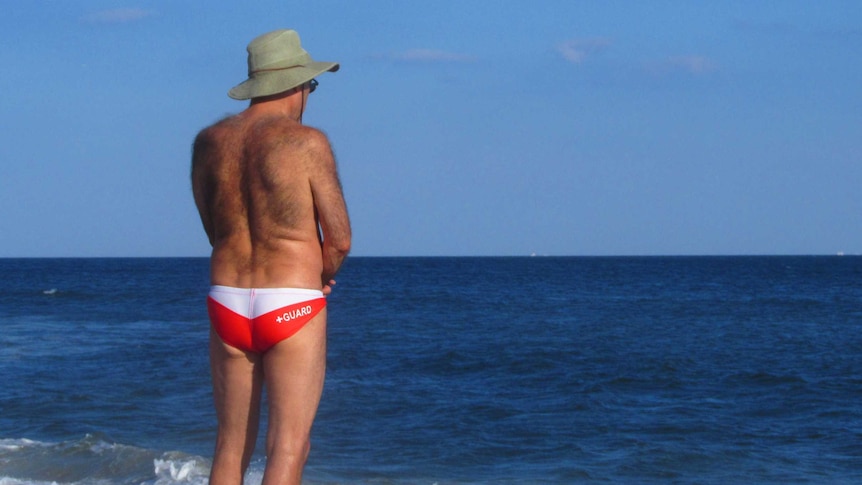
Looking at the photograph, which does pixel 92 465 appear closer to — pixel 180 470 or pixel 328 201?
pixel 180 470

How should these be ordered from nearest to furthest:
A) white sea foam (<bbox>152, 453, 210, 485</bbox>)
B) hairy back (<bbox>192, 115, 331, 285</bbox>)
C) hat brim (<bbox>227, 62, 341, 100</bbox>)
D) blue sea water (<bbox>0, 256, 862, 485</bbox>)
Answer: hairy back (<bbox>192, 115, 331, 285</bbox>), hat brim (<bbox>227, 62, 341, 100</bbox>), white sea foam (<bbox>152, 453, 210, 485</bbox>), blue sea water (<bbox>0, 256, 862, 485</bbox>)

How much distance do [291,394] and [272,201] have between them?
0.61 meters

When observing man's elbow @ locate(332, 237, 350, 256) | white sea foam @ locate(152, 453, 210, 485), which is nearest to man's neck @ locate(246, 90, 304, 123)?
man's elbow @ locate(332, 237, 350, 256)

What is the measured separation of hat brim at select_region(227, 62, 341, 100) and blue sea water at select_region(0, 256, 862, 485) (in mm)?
5358

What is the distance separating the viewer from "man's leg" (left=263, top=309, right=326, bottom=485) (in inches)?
128

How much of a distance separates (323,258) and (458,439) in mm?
8390

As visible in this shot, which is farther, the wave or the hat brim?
the wave

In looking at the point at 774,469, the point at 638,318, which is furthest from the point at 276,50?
the point at 638,318

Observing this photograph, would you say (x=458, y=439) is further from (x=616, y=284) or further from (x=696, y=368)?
(x=616, y=284)

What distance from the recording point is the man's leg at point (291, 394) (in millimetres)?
3260

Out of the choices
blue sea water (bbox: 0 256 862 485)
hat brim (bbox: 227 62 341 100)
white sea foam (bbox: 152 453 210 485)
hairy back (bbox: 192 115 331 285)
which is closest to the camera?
hairy back (bbox: 192 115 331 285)

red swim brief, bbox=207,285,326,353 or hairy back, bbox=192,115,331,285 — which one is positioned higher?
hairy back, bbox=192,115,331,285

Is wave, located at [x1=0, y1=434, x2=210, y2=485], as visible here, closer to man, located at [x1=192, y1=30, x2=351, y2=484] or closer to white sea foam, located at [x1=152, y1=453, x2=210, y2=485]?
white sea foam, located at [x1=152, y1=453, x2=210, y2=485]

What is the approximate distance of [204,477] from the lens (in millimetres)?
Answer: 8719
